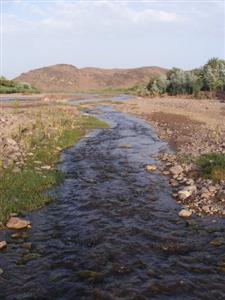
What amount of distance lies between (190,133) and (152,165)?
1148 centimetres

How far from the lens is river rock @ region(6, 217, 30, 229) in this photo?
14.0 meters

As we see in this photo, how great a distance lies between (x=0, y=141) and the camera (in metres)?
25.1

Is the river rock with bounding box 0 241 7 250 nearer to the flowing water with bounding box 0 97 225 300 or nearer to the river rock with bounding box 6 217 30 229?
the flowing water with bounding box 0 97 225 300

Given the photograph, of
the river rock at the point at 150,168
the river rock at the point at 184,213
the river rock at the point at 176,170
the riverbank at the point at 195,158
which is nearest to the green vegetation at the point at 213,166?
the riverbank at the point at 195,158

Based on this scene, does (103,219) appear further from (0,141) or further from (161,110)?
(161,110)

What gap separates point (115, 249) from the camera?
12227 millimetres

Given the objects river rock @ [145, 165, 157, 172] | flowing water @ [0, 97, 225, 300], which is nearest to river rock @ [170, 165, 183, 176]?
flowing water @ [0, 97, 225, 300]

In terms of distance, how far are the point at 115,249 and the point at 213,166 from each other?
27.5 feet

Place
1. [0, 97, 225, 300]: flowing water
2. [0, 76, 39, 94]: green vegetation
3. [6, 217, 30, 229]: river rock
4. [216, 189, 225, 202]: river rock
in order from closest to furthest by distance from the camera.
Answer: [0, 97, 225, 300]: flowing water < [6, 217, 30, 229]: river rock < [216, 189, 225, 202]: river rock < [0, 76, 39, 94]: green vegetation

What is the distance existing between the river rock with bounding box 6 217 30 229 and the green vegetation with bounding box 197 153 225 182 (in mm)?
8615

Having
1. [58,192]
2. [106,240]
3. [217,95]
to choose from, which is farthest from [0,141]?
[217,95]

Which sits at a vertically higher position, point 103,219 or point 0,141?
point 0,141

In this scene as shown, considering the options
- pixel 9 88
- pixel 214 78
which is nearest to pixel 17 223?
pixel 214 78

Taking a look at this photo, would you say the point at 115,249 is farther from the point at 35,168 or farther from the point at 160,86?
the point at 160,86
